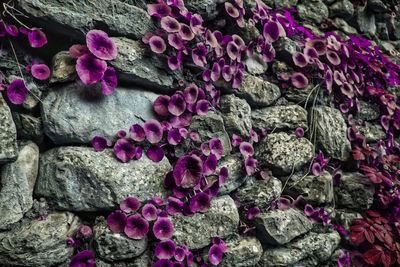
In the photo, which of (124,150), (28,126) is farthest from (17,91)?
(124,150)

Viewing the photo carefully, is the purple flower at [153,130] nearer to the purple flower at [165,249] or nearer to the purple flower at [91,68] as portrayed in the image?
the purple flower at [91,68]

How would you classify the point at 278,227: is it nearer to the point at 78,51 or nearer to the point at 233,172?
the point at 233,172

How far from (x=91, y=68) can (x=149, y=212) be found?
2.74 feet

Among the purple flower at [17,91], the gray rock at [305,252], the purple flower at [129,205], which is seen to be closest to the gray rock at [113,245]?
the purple flower at [129,205]

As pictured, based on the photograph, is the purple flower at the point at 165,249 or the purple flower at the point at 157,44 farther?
the purple flower at the point at 157,44

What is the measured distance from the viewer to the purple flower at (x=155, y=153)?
1.64 meters

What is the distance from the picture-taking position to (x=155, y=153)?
5.40ft

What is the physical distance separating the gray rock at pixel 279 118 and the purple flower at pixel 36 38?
141cm

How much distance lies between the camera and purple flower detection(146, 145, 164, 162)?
1639 mm

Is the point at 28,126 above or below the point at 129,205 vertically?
above

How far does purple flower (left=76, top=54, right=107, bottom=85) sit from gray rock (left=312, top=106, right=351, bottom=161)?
165cm

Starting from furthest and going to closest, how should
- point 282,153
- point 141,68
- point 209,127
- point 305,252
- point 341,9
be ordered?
point 341,9 < point 282,153 < point 305,252 < point 209,127 < point 141,68

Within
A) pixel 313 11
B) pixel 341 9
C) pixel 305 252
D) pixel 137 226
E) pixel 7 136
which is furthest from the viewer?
pixel 341 9

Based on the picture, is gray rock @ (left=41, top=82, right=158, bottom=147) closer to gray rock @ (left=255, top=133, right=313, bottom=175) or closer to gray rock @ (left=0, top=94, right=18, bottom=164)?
gray rock @ (left=0, top=94, right=18, bottom=164)
